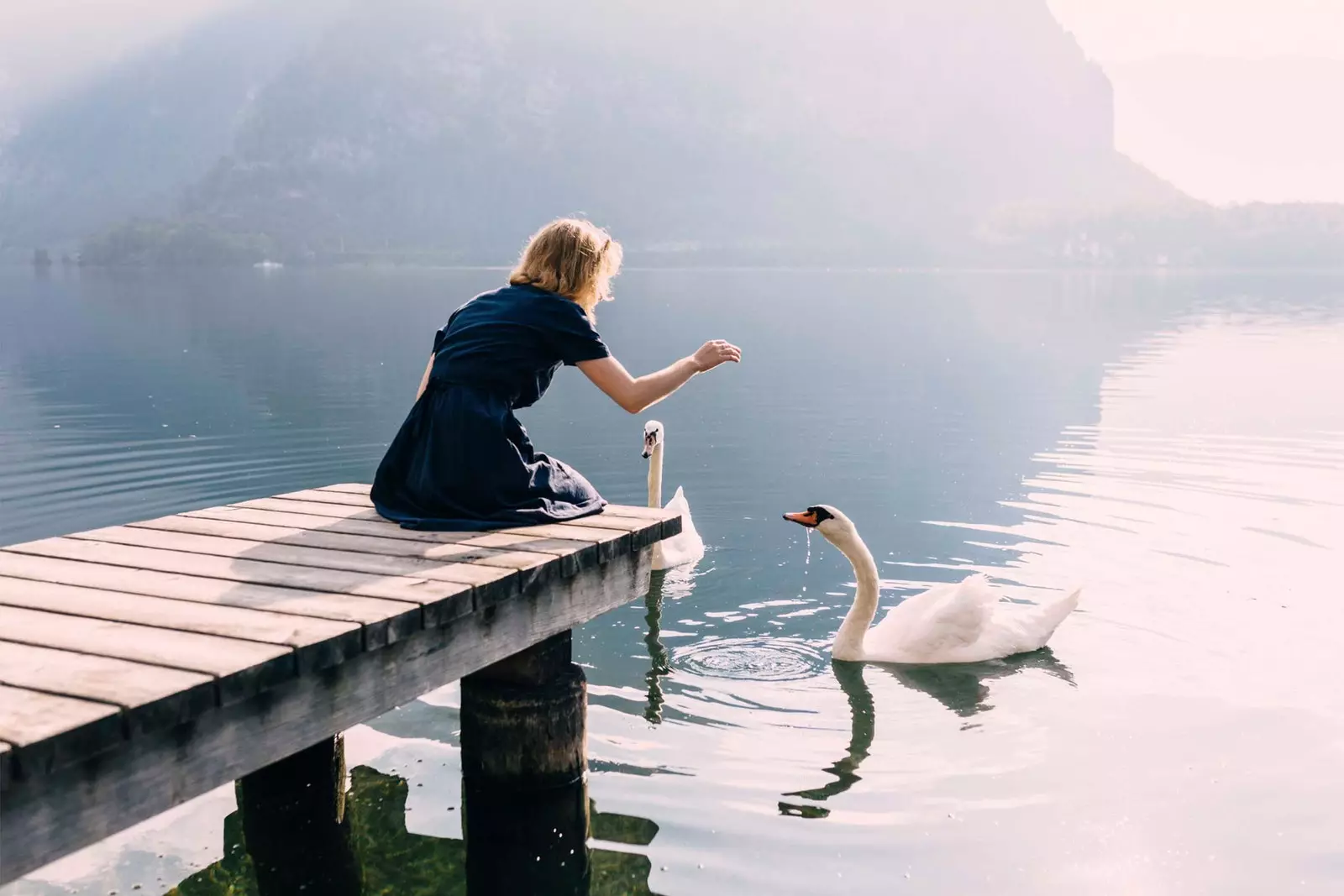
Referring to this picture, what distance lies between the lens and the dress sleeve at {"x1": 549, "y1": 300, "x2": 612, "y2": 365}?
269 inches

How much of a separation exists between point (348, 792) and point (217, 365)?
1128 inches

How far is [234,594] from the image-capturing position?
17.6 feet

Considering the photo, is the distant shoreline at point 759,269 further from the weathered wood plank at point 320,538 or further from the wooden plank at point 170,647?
the wooden plank at point 170,647

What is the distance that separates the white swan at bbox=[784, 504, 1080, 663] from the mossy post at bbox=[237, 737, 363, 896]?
14.4ft

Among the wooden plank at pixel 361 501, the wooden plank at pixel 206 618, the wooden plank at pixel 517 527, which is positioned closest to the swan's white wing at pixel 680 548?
the wooden plank at pixel 361 501

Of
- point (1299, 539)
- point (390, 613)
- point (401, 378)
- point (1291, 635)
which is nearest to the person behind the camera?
point (390, 613)

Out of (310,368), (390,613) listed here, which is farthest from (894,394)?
(390,613)

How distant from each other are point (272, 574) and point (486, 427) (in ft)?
4.67

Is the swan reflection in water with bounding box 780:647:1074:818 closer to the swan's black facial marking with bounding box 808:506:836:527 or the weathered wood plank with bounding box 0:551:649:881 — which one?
the swan's black facial marking with bounding box 808:506:836:527

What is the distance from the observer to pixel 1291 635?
1070 cm

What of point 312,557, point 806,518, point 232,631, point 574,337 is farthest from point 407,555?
point 806,518

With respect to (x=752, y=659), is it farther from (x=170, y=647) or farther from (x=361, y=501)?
(x=170, y=647)

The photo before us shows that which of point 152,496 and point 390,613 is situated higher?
point 390,613

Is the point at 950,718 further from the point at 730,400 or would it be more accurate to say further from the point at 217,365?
the point at 217,365
